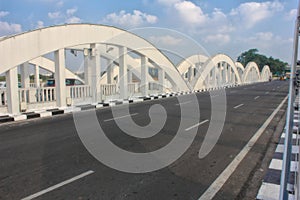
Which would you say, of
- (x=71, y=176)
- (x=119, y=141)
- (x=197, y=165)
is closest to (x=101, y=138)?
(x=119, y=141)

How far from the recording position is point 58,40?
12484 mm

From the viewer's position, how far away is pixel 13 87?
35.4 feet

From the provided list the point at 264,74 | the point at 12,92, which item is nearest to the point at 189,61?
the point at 12,92

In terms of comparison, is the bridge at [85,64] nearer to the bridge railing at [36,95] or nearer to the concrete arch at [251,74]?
the bridge railing at [36,95]

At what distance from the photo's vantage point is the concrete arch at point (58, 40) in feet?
35.3

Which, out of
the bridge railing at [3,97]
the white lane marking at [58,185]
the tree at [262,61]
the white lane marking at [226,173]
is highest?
the tree at [262,61]

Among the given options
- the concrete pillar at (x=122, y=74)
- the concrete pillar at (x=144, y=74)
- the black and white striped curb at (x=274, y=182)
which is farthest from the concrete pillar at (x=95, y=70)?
the black and white striped curb at (x=274, y=182)

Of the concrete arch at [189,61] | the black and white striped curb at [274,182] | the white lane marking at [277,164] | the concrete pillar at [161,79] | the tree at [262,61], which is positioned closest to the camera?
the black and white striped curb at [274,182]

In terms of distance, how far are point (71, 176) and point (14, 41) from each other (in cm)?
907

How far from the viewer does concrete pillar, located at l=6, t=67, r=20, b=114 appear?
35.2 feet

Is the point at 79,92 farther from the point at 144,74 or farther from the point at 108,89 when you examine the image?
the point at 144,74

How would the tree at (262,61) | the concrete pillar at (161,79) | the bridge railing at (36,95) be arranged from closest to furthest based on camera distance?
the bridge railing at (36,95) < the concrete pillar at (161,79) < the tree at (262,61)

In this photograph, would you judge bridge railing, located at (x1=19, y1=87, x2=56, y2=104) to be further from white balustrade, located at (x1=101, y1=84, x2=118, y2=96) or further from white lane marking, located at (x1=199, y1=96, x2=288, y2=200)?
white lane marking, located at (x1=199, y1=96, x2=288, y2=200)

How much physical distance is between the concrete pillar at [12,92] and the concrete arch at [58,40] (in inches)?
12.7
